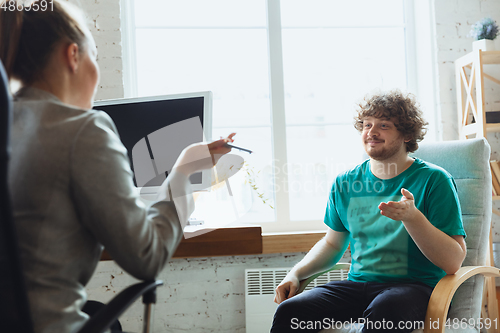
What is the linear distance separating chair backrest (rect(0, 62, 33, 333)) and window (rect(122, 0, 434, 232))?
6.32 ft

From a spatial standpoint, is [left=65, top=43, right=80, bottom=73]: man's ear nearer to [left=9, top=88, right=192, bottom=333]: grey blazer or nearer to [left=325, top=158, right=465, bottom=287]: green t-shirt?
[left=9, top=88, right=192, bottom=333]: grey blazer

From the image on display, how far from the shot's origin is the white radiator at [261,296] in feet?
7.43

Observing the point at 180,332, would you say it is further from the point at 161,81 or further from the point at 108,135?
the point at 108,135

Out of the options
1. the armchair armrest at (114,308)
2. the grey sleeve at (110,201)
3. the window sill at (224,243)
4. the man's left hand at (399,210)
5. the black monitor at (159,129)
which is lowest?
the window sill at (224,243)

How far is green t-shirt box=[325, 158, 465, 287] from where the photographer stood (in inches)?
54.6

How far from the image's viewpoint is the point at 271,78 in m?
2.58

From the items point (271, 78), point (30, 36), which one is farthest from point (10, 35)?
point (271, 78)

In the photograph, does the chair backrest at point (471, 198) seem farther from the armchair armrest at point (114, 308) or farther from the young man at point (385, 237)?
the armchair armrest at point (114, 308)

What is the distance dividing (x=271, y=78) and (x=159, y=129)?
1046mm

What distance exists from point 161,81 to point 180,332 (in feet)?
5.07

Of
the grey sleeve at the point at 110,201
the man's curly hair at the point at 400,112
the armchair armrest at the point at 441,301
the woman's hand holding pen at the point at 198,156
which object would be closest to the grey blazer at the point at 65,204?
the grey sleeve at the point at 110,201

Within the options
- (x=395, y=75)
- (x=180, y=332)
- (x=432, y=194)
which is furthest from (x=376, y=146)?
(x=180, y=332)

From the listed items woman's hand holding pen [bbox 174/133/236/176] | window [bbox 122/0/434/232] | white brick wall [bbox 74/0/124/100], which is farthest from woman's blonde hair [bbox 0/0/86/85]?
window [bbox 122/0/434/232]

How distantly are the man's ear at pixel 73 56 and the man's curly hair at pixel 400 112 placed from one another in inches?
47.3
